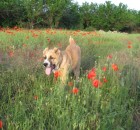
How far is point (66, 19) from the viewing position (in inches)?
1222

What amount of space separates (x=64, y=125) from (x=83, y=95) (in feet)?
2.61

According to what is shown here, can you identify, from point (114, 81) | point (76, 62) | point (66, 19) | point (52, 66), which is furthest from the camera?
point (66, 19)

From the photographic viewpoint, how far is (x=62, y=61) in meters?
5.74

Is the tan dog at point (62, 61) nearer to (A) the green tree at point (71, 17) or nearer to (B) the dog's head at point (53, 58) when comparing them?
(B) the dog's head at point (53, 58)

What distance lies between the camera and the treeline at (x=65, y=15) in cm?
2630

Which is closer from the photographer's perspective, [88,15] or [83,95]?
[83,95]

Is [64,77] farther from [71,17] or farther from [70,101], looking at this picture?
[71,17]

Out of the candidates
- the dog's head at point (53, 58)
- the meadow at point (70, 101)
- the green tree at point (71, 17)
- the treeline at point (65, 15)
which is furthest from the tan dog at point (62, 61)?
the green tree at point (71, 17)

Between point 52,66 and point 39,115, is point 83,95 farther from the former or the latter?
point 52,66

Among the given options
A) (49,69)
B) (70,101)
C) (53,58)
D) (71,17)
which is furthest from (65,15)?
(70,101)

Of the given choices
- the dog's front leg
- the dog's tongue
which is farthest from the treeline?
the dog's tongue

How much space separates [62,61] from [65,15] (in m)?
25.2

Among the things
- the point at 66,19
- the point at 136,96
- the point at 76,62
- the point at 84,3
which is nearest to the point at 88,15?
the point at 84,3

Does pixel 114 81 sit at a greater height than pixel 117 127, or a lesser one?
greater
